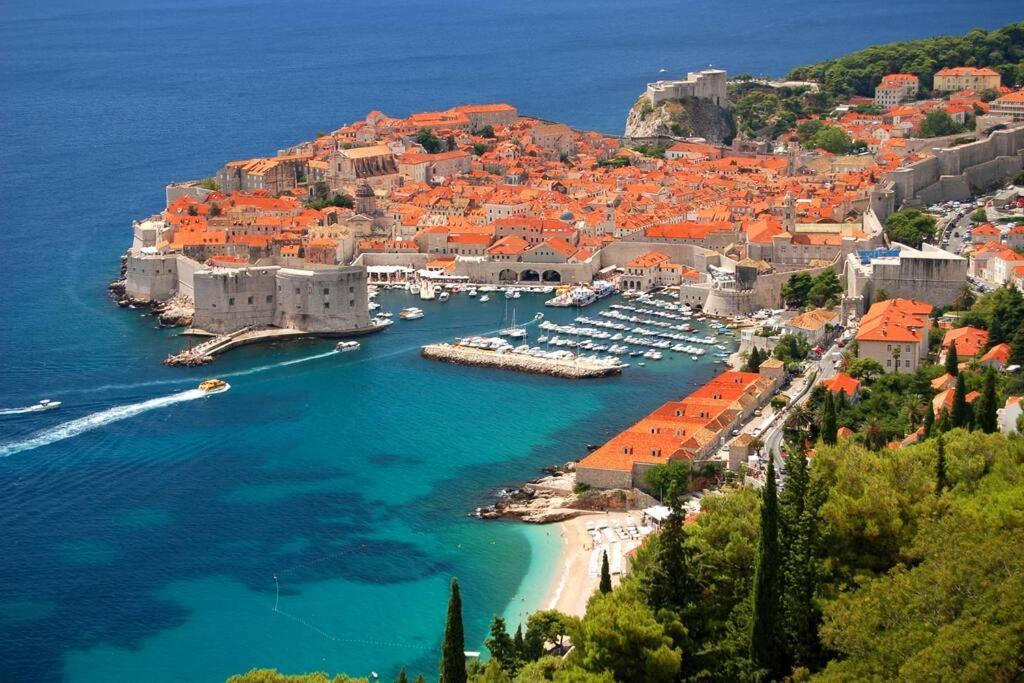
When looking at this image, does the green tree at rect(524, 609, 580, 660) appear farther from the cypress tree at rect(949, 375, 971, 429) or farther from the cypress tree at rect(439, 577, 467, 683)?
the cypress tree at rect(949, 375, 971, 429)

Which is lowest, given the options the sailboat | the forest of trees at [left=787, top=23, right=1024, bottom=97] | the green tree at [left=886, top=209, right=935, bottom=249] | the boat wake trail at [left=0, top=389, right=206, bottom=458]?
the boat wake trail at [left=0, top=389, right=206, bottom=458]

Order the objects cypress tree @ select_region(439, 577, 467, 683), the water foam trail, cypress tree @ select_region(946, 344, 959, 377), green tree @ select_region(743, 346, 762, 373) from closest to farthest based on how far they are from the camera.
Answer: cypress tree @ select_region(439, 577, 467, 683), cypress tree @ select_region(946, 344, 959, 377), the water foam trail, green tree @ select_region(743, 346, 762, 373)

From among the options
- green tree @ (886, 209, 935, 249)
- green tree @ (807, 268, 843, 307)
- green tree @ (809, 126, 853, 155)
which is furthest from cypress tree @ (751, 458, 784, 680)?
green tree @ (809, 126, 853, 155)

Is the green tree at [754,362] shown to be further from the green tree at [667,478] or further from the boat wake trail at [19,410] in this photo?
the boat wake trail at [19,410]

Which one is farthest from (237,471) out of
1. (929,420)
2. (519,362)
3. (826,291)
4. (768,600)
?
(826,291)

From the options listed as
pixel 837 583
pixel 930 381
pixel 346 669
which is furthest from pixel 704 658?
pixel 930 381

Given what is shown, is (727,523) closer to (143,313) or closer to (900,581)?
(900,581)

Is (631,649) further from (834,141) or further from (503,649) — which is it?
(834,141)
